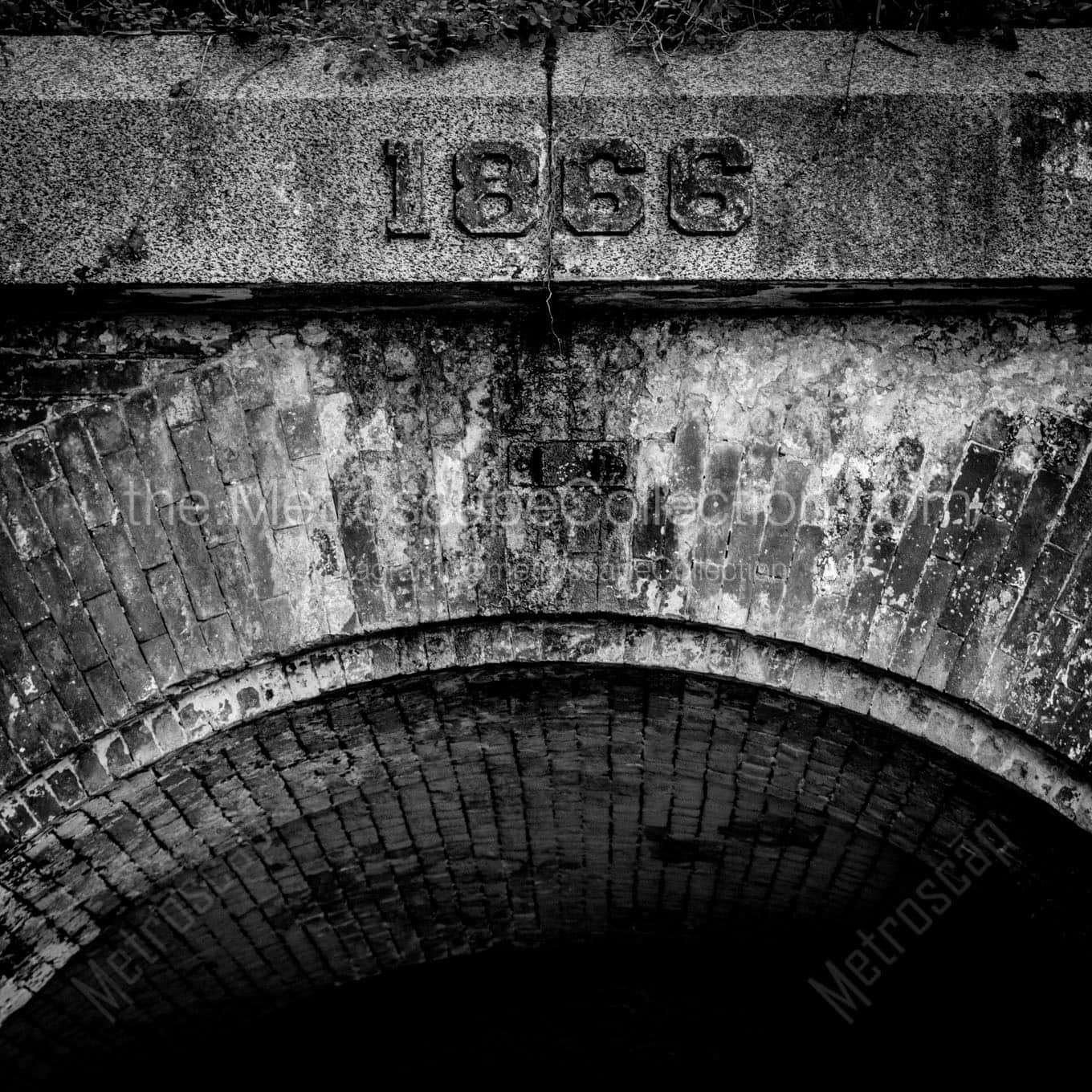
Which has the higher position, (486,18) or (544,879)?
(486,18)

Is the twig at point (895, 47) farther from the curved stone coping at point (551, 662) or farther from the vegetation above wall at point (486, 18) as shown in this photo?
the curved stone coping at point (551, 662)

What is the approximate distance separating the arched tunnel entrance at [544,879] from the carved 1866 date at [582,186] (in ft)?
3.62

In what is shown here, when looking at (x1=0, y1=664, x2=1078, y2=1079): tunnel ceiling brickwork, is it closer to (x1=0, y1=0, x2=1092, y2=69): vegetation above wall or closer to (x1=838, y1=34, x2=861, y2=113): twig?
(x1=838, y1=34, x2=861, y2=113): twig

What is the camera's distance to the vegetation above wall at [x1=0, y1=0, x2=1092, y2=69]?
2.49m

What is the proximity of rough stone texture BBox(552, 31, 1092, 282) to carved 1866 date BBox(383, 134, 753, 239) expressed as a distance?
0.02 meters

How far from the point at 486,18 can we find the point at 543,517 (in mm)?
1287

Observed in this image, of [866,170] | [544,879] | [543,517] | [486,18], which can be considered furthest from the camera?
[544,879]

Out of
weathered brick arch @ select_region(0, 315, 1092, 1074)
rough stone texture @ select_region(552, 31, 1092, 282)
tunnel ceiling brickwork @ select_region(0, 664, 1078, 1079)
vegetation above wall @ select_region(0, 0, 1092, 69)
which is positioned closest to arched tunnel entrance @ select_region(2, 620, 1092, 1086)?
tunnel ceiling brickwork @ select_region(0, 664, 1078, 1079)

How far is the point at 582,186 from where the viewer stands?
242cm

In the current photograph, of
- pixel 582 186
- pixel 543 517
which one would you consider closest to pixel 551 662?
pixel 543 517

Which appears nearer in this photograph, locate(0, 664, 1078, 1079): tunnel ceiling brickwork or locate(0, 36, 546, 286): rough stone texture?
locate(0, 36, 546, 286): rough stone texture

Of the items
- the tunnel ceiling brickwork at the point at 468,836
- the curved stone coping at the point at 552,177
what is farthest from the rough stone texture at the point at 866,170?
the tunnel ceiling brickwork at the point at 468,836

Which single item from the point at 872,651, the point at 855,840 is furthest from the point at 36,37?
the point at 855,840

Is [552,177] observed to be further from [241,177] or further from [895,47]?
[895,47]
